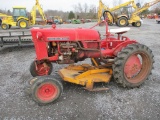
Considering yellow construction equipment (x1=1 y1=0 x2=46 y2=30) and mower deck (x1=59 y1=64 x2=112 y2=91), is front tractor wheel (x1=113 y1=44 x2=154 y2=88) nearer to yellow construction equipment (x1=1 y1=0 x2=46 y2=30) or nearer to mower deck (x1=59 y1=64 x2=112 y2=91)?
mower deck (x1=59 y1=64 x2=112 y2=91)

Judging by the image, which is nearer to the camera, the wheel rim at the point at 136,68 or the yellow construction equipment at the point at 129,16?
the wheel rim at the point at 136,68

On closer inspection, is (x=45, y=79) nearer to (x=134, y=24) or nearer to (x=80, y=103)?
(x=80, y=103)

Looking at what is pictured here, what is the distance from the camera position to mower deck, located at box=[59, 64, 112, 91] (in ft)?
12.0

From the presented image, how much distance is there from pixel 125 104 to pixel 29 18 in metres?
18.9

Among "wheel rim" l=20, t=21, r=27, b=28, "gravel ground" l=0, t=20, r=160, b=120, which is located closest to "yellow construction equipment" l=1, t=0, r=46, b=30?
"wheel rim" l=20, t=21, r=27, b=28

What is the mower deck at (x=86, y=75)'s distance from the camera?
3.64 meters

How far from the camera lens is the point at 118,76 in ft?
12.1

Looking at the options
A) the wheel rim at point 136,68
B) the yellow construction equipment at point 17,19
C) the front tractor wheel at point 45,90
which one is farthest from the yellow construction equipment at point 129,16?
the front tractor wheel at point 45,90

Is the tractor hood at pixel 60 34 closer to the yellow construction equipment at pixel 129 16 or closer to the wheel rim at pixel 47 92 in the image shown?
the wheel rim at pixel 47 92

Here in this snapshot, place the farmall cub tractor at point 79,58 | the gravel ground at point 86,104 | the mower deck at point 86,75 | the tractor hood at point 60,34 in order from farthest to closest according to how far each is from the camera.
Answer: the mower deck at point 86,75 < the tractor hood at point 60,34 < the farmall cub tractor at point 79,58 < the gravel ground at point 86,104

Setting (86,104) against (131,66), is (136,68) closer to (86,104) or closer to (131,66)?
(131,66)

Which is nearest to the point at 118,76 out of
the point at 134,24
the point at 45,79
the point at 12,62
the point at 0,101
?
the point at 45,79

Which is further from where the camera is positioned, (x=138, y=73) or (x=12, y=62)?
(x=12, y=62)

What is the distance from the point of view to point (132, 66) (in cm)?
396
